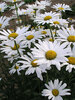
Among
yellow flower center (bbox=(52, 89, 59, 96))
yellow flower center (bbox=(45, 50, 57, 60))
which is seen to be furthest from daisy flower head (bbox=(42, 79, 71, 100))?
yellow flower center (bbox=(45, 50, 57, 60))

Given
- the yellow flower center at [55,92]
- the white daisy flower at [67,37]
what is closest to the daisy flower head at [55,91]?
the yellow flower center at [55,92]

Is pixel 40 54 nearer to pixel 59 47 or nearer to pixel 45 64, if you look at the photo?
pixel 45 64

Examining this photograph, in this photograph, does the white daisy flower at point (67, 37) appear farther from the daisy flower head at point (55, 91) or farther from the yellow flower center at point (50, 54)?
the daisy flower head at point (55, 91)

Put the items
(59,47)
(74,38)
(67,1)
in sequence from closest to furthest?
(59,47) < (74,38) < (67,1)

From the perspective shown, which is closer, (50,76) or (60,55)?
(60,55)

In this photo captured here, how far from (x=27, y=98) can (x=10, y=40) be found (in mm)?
984

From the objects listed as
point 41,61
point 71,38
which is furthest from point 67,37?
point 41,61

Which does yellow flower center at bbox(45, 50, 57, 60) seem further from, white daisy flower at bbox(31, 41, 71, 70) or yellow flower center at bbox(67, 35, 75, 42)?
yellow flower center at bbox(67, 35, 75, 42)

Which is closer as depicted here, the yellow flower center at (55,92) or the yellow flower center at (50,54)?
the yellow flower center at (50,54)

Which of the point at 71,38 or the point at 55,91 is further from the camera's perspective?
the point at 71,38

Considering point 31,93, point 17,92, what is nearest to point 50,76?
point 31,93

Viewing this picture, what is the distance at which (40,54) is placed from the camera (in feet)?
5.50

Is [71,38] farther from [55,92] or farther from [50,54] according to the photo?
[55,92]

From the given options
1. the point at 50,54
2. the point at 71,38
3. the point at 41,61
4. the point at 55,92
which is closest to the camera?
the point at 41,61
